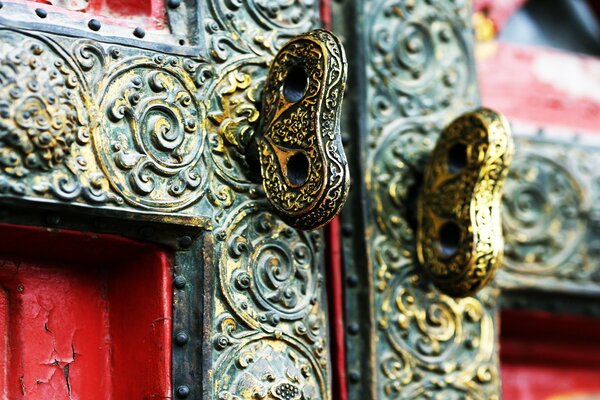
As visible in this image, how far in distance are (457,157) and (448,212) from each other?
11 cm

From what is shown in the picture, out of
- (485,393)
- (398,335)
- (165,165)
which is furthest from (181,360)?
(485,393)

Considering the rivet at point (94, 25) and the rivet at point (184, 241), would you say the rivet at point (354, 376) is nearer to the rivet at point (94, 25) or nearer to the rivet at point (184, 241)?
the rivet at point (184, 241)

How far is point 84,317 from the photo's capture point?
87.7 inches

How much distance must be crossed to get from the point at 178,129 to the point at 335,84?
26 centimetres

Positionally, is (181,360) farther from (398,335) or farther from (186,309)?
(398,335)

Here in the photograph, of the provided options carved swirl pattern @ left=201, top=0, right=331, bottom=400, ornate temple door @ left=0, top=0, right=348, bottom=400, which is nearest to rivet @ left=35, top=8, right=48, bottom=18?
ornate temple door @ left=0, top=0, right=348, bottom=400

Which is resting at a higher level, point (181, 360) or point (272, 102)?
point (272, 102)

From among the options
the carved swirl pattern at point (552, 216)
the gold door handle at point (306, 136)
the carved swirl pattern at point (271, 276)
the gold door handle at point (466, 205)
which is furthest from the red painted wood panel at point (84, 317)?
the carved swirl pattern at point (552, 216)

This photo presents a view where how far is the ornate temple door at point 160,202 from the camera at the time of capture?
6.82 ft

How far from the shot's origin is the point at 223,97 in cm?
228

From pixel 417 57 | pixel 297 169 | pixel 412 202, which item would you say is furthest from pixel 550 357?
pixel 297 169

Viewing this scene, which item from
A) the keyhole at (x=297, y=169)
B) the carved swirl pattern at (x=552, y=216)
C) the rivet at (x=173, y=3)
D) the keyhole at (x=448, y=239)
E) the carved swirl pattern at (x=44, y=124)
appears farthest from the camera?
the carved swirl pattern at (x=552, y=216)

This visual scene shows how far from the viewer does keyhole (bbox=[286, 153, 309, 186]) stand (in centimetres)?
213

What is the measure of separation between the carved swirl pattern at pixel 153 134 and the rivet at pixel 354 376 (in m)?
0.41
